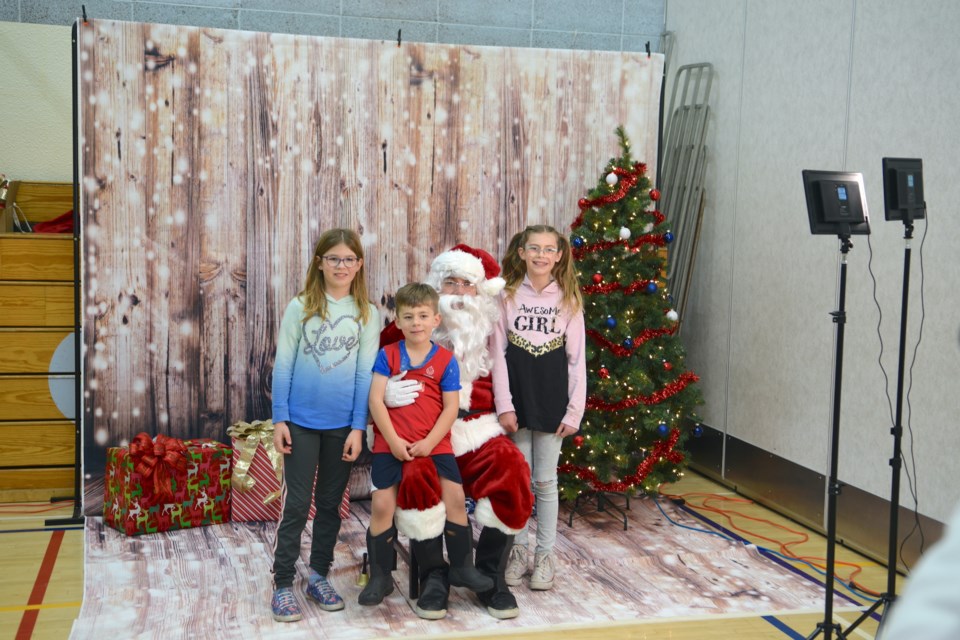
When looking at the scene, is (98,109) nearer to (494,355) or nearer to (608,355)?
(494,355)

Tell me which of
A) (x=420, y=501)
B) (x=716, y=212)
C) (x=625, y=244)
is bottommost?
(x=420, y=501)

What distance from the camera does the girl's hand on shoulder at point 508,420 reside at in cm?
365

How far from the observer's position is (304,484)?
132 inches

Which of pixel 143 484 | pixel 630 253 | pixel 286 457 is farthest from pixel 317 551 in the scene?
pixel 630 253

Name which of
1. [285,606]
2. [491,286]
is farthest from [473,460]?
[285,606]

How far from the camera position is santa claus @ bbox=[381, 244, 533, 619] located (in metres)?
3.35

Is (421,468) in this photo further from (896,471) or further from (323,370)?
(896,471)

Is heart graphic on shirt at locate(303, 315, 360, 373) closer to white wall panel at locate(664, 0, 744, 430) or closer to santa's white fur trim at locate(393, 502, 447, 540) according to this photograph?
santa's white fur trim at locate(393, 502, 447, 540)

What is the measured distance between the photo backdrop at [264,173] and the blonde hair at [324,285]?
117cm

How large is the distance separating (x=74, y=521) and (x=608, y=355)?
2.61 m

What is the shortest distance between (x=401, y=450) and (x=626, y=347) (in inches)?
60.4

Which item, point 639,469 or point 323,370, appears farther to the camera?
point 639,469

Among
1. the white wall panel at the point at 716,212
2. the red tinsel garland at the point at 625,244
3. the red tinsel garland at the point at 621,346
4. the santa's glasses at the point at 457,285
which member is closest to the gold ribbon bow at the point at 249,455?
the santa's glasses at the point at 457,285

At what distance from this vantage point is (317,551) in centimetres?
348
